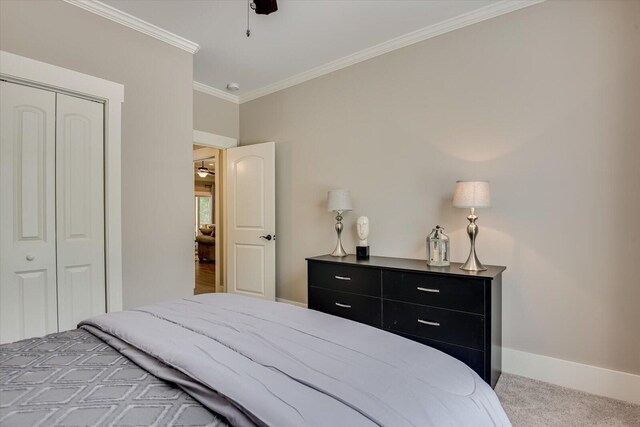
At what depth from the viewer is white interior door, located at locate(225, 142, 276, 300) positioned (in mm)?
3889

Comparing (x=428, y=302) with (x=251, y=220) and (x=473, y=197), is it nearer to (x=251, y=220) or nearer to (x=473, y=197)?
(x=473, y=197)

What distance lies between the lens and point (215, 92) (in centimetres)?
412

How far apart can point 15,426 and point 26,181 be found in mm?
2006

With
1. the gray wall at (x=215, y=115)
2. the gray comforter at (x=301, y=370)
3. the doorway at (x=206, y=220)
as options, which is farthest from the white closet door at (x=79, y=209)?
the gray wall at (x=215, y=115)

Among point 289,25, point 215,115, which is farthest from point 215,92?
point 289,25

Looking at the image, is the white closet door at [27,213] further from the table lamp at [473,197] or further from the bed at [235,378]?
the table lamp at [473,197]

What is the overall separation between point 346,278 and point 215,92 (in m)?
2.85

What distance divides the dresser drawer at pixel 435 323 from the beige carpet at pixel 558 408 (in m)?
0.40

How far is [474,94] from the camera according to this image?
8.63 ft

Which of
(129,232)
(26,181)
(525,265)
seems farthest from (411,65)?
(26,181)

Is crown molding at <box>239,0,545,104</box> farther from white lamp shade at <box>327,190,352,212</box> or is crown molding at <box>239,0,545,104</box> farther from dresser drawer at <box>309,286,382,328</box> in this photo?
dresser drawer at <box>309,286,382,328</box>

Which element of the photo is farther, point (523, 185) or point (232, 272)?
point (232, 272)

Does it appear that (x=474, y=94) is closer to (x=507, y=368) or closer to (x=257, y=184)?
(x=507, y=368)

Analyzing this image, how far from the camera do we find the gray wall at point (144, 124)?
7.67ft
